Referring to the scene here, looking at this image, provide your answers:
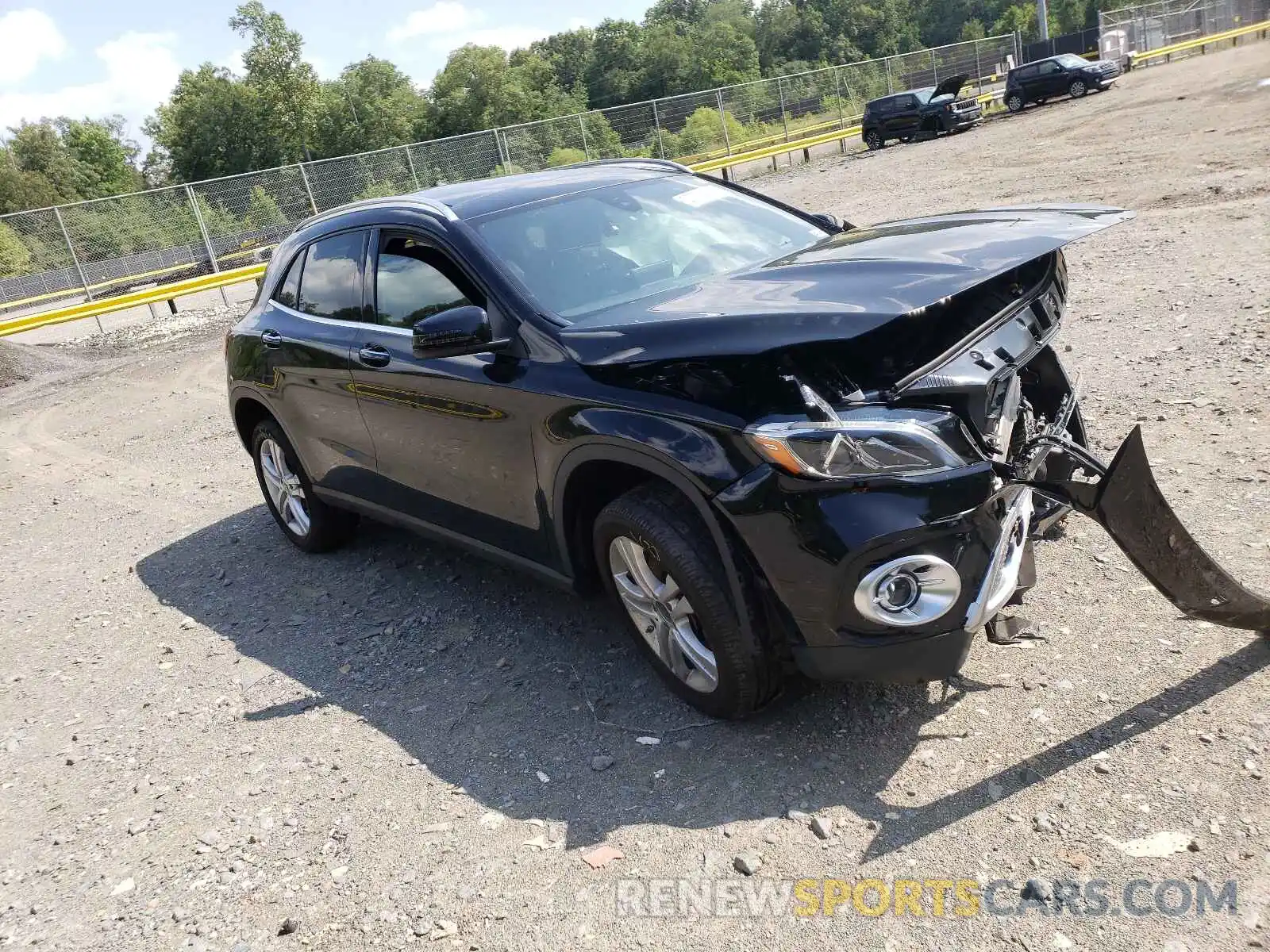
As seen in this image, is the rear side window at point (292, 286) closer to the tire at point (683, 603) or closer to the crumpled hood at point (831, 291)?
the crumpled hood at point (831, 291)

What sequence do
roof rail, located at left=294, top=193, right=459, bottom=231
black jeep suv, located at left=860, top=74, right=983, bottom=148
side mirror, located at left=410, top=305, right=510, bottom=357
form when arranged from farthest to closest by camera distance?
black jeep suv, located at left=860, top=74, right=983, bottom=148 → roof rail, located at left=294, top=193, right=459, bottom=231 → side mirror, located at left=410, top=305, right=510, bottom=357

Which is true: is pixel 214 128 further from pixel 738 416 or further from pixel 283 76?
pixel 738 416

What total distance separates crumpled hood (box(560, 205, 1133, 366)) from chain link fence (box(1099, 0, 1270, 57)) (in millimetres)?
47537

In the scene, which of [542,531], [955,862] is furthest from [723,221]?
[955,862]

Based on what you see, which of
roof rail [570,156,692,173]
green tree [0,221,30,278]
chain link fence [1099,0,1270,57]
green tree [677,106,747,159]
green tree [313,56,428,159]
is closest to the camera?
roof rail [570,156,692,173]

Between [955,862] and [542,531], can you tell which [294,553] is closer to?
[542,531]

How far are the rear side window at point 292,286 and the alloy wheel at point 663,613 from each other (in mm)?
2762

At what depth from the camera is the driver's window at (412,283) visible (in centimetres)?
408

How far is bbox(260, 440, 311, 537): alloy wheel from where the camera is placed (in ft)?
18.9

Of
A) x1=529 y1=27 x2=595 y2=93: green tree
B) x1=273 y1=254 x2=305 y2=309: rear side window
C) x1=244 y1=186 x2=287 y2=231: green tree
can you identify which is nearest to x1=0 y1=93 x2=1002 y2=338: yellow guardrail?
x1=244 y1=186 x2=287 y2=231: green tree

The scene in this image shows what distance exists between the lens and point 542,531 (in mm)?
3777

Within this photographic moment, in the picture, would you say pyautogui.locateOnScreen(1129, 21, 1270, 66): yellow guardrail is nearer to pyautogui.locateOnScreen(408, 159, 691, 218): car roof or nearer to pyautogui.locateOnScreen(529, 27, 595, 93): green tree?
pyautogui.locateOnScreen(408, 159, 691, 218): car roof

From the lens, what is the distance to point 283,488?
5.88m

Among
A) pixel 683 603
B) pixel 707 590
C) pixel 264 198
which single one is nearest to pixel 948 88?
pixel 264 198
